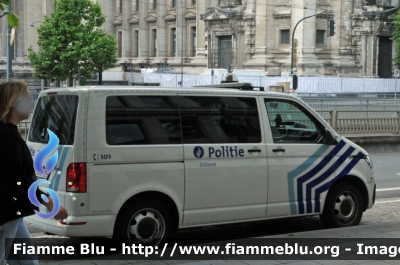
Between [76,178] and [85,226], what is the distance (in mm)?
545

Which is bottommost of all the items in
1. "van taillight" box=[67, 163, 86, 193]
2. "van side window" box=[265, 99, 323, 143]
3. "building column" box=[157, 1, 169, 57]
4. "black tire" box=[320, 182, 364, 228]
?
"black tire" box=[320, 182, 364, 228]

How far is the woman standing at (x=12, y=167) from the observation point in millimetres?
5035

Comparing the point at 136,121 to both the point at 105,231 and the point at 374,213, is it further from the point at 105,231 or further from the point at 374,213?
the point at 374,213

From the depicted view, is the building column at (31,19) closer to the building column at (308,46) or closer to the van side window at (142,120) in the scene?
the building column at (308,46)

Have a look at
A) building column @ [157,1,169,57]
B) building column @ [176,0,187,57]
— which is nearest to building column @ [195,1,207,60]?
building column @ [176,0,187,57]

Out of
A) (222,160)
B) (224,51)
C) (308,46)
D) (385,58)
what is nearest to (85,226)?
(222,160)

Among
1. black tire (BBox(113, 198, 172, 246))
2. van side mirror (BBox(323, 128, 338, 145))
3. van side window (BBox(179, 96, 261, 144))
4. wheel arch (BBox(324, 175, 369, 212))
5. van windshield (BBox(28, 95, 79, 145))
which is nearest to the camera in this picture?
van windshield (BBox(28, 95, 79, 145))

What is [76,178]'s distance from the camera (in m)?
7.77

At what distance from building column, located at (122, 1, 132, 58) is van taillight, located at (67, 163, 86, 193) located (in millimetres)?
76639

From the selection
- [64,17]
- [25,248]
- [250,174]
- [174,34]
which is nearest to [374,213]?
[250,174]

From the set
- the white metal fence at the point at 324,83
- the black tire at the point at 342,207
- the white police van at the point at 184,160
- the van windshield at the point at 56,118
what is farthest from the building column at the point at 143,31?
the van windshield at the point at 56,118

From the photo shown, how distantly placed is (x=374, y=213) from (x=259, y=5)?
51.0m

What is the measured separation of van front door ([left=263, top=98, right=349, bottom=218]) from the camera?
9.26 meters

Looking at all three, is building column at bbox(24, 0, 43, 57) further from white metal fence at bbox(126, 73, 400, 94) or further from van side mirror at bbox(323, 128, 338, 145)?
van side mirror at bbox(323, 128, 338, 145)
